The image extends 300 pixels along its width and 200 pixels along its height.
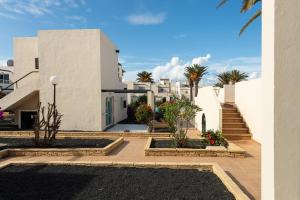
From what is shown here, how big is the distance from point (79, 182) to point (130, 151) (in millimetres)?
4754

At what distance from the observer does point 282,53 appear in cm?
266

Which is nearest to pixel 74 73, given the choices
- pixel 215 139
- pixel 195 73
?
pixel 215 139

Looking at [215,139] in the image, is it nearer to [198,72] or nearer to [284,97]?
[284,97]

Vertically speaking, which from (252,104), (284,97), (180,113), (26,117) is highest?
(284,97)

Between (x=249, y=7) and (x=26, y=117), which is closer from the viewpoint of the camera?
(x=249, y=7)

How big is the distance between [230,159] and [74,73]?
12004mm

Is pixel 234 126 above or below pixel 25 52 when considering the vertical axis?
below

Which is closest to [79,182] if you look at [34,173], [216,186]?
[34,173]

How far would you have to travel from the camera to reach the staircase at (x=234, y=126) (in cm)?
1355

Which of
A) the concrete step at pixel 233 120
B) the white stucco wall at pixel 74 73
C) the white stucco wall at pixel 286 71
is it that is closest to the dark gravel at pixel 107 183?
the white stucco wall at pixel 286 71

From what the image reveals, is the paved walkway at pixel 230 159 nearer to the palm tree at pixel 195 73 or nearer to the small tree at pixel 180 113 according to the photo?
the small tree at pixel 180 113

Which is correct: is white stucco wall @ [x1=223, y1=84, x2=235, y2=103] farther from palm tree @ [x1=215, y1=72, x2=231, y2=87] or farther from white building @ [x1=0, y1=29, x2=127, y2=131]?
palm tree @ [x1=215, y1=72, x2=231, y2=87]

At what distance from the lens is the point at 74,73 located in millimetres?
16719

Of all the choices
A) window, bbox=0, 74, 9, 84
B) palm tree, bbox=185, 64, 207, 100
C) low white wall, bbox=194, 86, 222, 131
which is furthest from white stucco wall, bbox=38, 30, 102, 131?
window, bbox=0, 74, 9, 84
